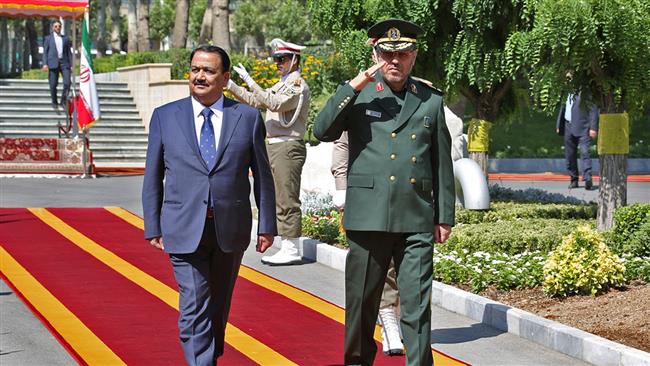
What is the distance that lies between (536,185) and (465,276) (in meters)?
13.2

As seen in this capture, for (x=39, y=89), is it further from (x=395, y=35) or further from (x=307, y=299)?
(x=395, y=35)

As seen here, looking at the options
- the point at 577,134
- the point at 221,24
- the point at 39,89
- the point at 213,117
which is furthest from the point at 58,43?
the point at 213,117

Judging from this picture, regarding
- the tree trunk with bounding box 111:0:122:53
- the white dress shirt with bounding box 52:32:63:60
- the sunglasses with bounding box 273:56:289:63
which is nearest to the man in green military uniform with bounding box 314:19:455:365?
the sunglasses with bounding box 273:56:289:63

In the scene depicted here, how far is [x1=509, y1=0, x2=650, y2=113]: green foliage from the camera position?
12859mm

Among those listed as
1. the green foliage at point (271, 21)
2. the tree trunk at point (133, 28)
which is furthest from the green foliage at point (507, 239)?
the green foliage at point (271, 21)

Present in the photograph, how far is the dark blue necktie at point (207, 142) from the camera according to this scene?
24.6 ft

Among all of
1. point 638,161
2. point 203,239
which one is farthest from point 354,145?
point 638,161

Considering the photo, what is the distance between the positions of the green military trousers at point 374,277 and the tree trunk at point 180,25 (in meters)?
35.5

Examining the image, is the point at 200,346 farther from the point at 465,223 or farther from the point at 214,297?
the point at 465,223

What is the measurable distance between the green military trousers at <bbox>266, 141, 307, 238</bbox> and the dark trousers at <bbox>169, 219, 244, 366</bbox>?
5.38m

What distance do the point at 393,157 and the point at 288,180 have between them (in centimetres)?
544

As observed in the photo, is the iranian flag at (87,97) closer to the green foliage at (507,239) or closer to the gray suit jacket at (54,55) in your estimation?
the gray suit jacket at (54,55)

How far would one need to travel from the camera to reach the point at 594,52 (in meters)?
13.1

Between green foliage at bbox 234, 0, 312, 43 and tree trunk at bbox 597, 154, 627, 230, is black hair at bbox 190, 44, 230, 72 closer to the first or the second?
tree trunk at bbox 597, 154, 627, 230
